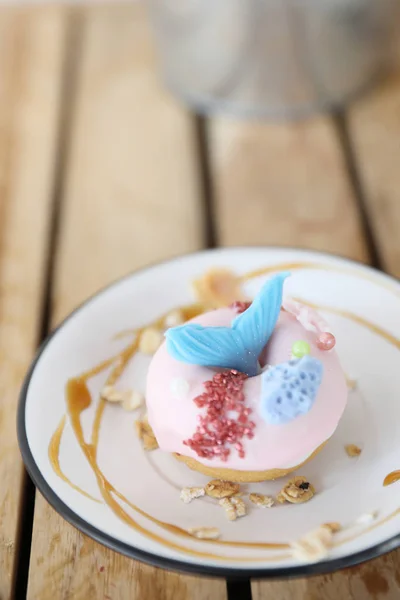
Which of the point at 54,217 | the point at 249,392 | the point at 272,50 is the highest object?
the point at 272,50

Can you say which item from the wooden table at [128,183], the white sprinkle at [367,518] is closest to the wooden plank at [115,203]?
the wooden table at [128,183]

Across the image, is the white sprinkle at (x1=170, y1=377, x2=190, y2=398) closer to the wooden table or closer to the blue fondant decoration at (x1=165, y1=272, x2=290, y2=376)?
the blue fondant decoration at (x1=165, y1=272, x2=290, y2=376)

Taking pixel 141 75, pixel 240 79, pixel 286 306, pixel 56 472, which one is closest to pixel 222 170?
pixel 240 79

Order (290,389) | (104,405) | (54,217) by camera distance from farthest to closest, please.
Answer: (54,217) < (104,405) < (290,389)

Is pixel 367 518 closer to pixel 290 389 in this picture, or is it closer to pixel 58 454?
pixel 290 389

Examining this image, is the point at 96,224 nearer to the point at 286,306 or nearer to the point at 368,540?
the point at 286,306

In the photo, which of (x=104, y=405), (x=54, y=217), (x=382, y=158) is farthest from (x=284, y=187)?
(x=104, y=405)

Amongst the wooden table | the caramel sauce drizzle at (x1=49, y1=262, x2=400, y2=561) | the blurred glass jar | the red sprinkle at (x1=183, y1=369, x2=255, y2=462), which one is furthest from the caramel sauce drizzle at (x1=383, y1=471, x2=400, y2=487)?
the blurred glass jar
